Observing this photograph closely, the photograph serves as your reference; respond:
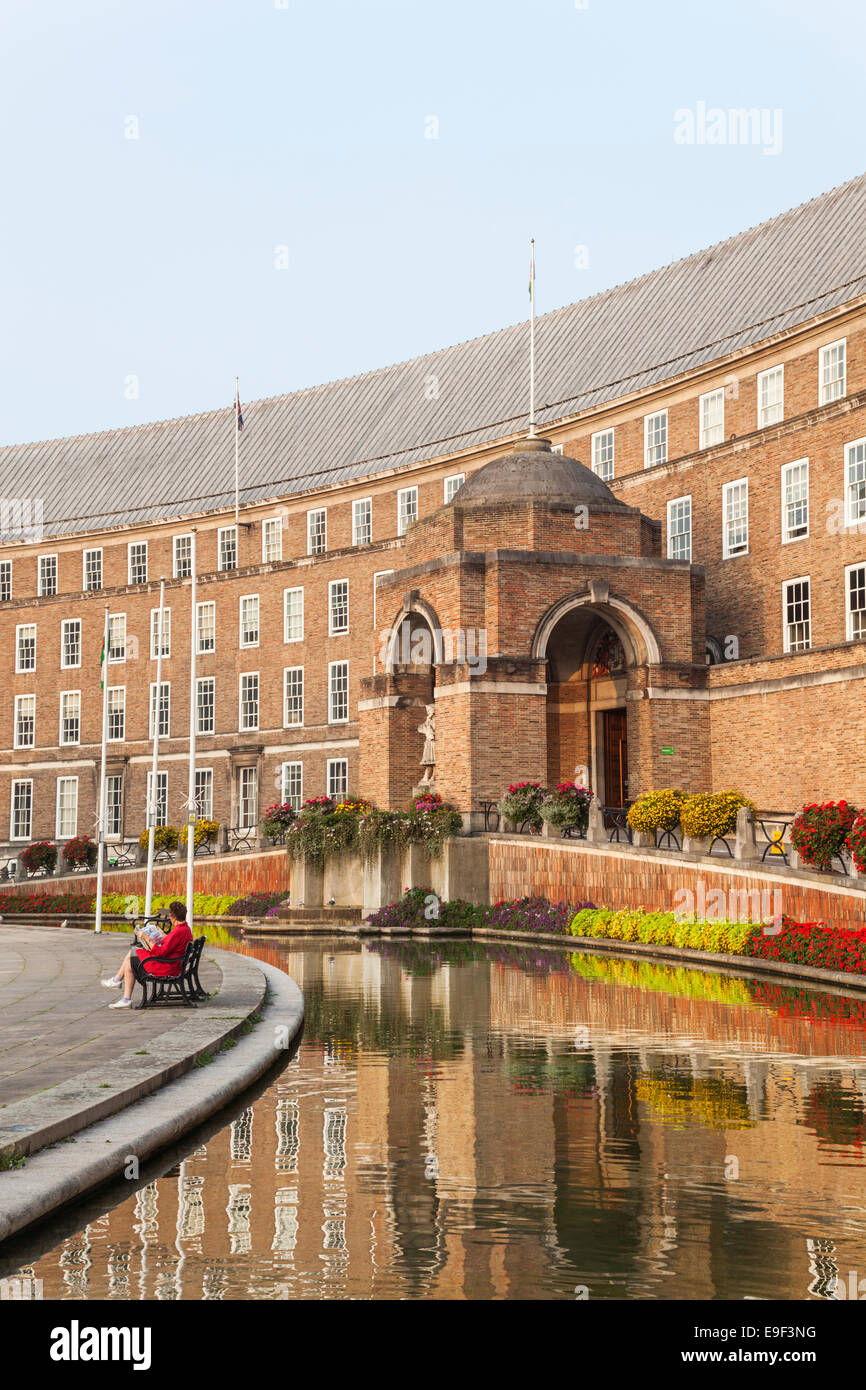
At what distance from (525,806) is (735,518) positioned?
13160mm

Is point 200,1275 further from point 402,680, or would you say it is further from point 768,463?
point 768,463

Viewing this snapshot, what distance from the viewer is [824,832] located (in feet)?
75.8

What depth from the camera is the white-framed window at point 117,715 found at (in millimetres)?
66000

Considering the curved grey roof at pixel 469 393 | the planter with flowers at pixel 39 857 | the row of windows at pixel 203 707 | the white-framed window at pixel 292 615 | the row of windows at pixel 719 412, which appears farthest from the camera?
the white-framed window at pixel 292 615

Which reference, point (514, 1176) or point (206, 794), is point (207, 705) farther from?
point (514, 1176)

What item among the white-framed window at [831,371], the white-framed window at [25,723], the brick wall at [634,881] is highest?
the white-framed window at [831,371]

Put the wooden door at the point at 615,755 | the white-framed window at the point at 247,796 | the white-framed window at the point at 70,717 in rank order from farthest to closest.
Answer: the white-framed window at the point at 70,717 → the white-framed window at the point at 247,796 → the wooden door at the point at 615,755

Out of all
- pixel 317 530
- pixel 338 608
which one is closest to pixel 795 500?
pixel 338 608

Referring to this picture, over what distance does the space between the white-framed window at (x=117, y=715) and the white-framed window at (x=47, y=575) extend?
6.16m

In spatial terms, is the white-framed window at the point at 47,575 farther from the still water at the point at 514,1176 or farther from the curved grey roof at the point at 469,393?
the still water at the point at 514,1176

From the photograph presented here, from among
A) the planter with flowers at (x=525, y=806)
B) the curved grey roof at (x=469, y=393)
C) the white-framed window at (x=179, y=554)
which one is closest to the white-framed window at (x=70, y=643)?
the curved grey roof at (x=469, y=393)

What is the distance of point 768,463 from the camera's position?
42094 millimetres

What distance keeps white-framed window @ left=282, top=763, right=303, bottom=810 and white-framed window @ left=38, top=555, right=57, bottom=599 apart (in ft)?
54.5
